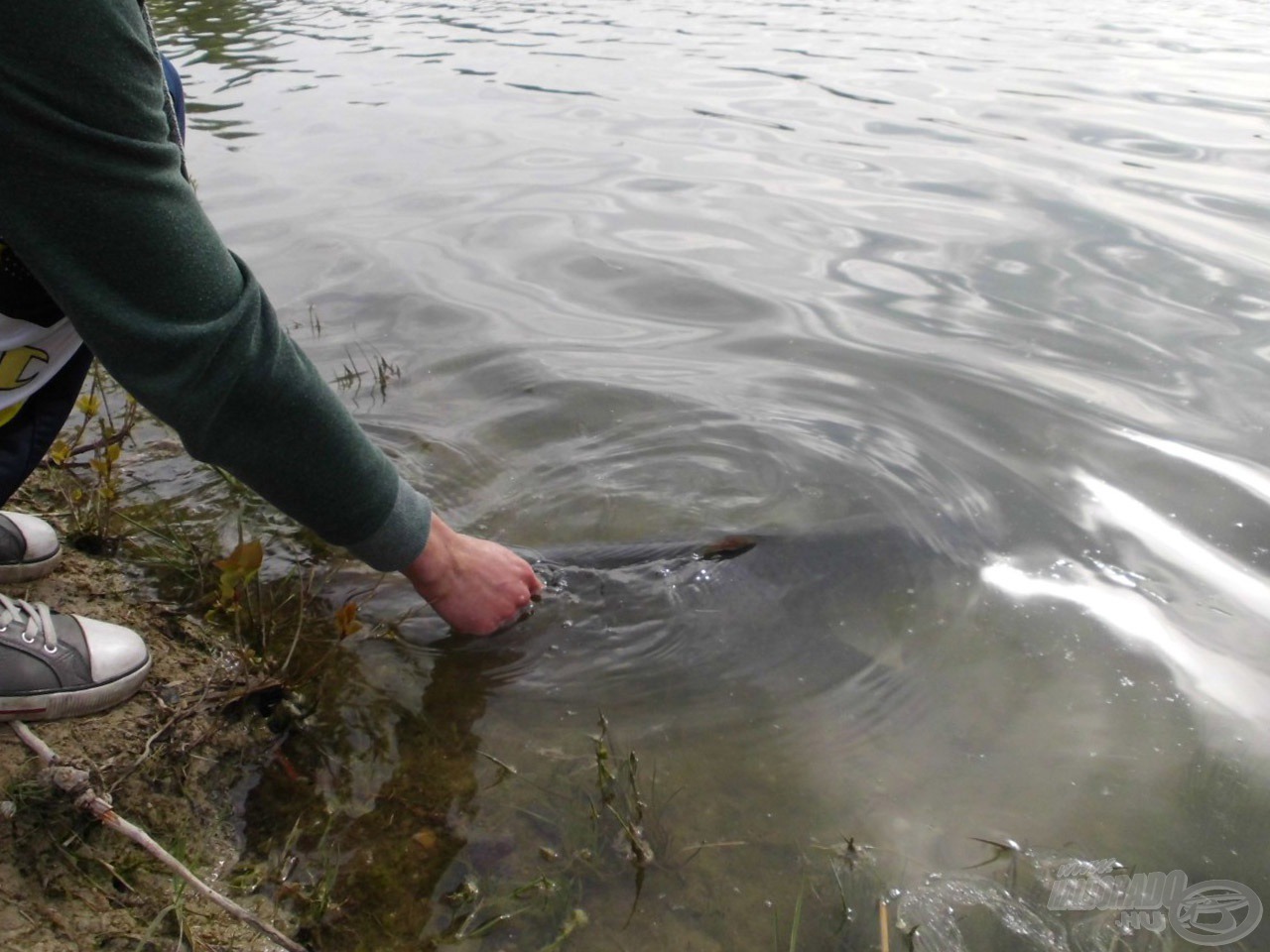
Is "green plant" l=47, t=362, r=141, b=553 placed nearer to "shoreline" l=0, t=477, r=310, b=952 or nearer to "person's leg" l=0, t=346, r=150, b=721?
"shoreline" l=0, t=477, r=310, b=952

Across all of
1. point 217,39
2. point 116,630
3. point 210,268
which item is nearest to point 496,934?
point 116,630

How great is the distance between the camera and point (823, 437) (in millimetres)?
3879

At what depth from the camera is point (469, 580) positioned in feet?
8.09

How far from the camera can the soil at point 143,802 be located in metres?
1.76

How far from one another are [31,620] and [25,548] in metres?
0.42

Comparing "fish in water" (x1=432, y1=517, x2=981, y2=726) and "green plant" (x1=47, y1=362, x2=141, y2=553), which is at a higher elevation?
"green plant" (x1=47, y1=362, x2=141, y2=553)

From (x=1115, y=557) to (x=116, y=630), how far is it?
281cm

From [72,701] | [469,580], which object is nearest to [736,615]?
[469,580]

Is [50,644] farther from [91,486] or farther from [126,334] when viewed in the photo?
[91,486]

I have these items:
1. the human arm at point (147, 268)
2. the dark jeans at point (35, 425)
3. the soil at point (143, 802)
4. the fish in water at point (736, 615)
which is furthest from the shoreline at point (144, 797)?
the fish in water at point (736, 615)

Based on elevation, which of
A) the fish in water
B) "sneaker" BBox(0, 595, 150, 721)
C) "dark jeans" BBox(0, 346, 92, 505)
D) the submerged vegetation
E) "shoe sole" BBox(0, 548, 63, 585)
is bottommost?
the fish in water

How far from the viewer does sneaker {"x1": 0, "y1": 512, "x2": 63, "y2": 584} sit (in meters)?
2.45

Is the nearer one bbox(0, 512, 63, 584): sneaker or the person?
the person

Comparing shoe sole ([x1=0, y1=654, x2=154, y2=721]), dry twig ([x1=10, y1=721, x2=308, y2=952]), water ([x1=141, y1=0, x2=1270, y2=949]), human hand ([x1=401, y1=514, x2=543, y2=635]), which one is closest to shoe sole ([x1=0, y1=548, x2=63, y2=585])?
shoe sole ([x1=0, y1=654, x2=154, y2=721])
